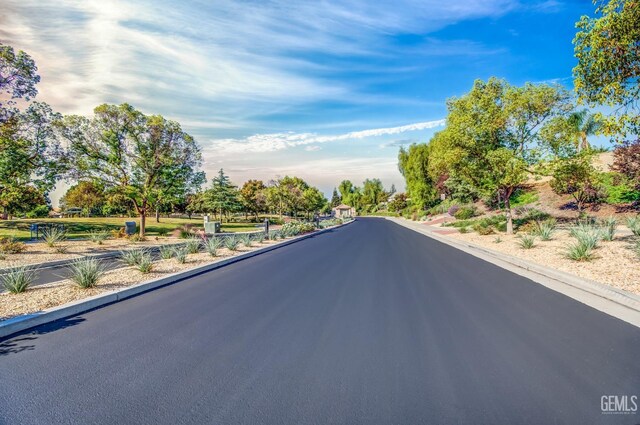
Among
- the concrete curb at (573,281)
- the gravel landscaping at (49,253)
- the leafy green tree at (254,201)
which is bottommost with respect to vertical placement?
the concrete curb at (573,281)

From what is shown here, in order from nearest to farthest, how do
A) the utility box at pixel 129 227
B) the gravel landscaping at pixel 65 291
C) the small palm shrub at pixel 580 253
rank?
the gravel landscaping at pixel 65 291 < the small palm shrub at pixel 580 253 < the utility box at pixel 129 227

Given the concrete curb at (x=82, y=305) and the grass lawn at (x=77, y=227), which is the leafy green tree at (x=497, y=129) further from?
the grass lawn at (x=77, y=227)

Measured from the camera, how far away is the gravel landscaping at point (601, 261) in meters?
7.80

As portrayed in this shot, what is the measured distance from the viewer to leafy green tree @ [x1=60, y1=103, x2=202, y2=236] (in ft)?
67.5

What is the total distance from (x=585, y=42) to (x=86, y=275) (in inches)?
524

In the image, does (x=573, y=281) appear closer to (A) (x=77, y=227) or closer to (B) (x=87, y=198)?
(A) (x=77, y=227)

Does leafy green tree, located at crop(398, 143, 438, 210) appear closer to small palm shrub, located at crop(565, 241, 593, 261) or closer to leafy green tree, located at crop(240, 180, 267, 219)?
leafy green tree, located at crop(240, 180, 267, 219)

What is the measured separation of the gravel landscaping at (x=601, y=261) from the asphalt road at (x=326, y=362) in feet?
6.56

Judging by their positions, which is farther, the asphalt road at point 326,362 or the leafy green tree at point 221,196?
the leafy green tree at point 221,196

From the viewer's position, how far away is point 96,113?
20.7 meters

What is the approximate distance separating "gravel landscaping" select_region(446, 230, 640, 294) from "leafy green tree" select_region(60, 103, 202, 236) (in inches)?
772

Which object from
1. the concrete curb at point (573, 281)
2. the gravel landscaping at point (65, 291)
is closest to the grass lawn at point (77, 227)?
the gravel landscaping at point (65, 291)

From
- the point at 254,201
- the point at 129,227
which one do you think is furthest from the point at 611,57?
the point at 254,201

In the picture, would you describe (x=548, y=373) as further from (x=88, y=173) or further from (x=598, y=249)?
(x=88, y=173)
